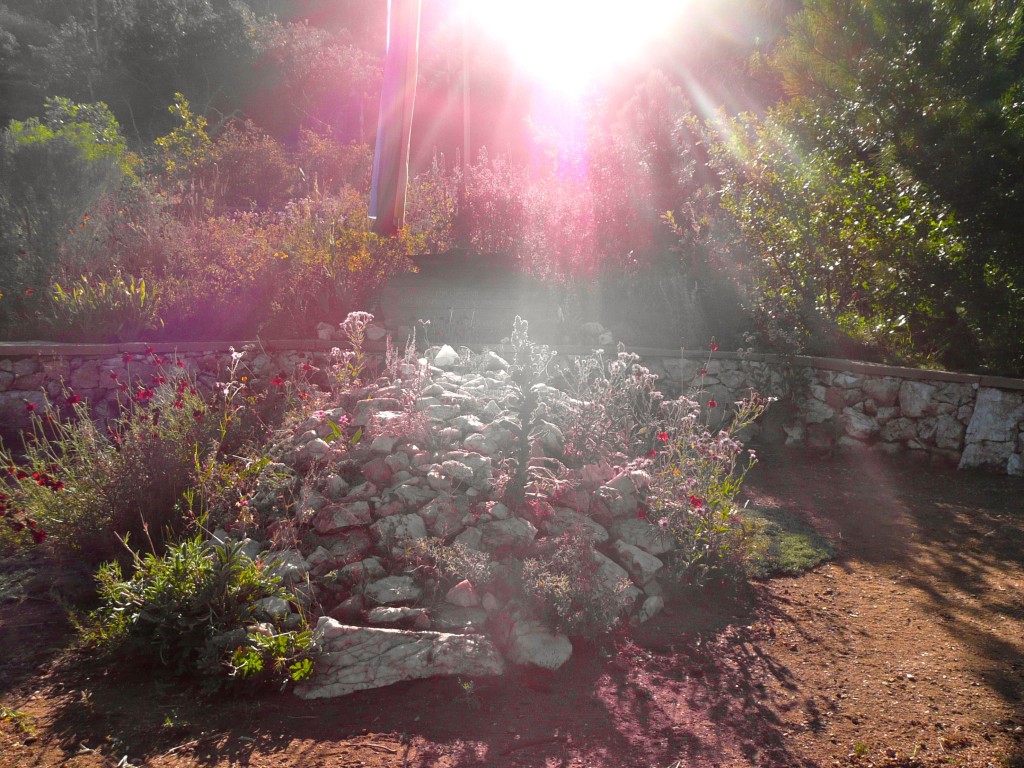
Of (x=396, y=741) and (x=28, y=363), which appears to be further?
(x=28, y=363)

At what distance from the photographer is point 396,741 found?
2357 millimetres

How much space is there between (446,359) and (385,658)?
2.64m

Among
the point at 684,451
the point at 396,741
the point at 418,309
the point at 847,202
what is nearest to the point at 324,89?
the point at 418,309

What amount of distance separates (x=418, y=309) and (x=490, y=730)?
4745mm

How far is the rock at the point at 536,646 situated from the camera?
109 inches

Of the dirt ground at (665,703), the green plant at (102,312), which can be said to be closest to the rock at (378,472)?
the dirt ground at (665,703)

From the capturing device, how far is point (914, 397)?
5.44 metres

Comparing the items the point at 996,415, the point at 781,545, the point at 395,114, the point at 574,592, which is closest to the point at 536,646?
the point at 574,592

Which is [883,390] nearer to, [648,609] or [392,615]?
[648,609]

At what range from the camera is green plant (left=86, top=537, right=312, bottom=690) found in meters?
2.59

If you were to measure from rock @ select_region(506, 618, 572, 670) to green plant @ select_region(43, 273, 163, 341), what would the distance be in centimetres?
458

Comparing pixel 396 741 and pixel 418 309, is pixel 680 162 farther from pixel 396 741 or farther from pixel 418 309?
pixel 396 741

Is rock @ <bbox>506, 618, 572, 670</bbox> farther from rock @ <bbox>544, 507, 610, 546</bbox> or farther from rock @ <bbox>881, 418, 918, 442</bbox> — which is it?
rock @ <bbox>881, 418, 918, 442</bbox>

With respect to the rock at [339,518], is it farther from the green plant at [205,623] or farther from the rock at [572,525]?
the rock at [572,525]
